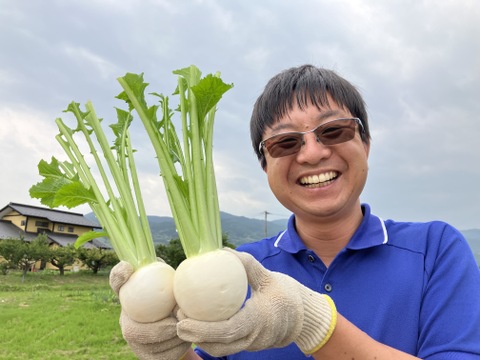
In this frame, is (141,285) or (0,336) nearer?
(141,285)

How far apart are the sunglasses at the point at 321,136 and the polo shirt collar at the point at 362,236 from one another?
52cm

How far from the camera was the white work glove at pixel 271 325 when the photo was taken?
5.54 feet

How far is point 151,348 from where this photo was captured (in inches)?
75.2

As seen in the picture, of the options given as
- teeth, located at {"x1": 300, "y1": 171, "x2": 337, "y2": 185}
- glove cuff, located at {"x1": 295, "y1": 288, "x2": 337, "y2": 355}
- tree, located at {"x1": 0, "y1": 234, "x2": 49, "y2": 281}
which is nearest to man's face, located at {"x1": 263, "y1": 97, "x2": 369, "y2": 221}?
teeth, located at {"x1": 300, "y1": 171, "x2": 337, "y2": 185}

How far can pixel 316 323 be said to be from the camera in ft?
5.59

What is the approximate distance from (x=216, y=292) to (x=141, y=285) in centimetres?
40

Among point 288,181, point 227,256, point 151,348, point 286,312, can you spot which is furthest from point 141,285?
point 288,181

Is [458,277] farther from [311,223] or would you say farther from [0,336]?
[0,336]

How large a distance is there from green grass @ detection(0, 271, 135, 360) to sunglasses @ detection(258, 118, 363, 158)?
34.3ft

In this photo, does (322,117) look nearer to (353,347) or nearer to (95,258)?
(353,347)

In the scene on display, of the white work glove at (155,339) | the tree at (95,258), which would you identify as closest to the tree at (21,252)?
the tree at (95,258)

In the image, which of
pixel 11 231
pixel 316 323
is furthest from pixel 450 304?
pixel 11 231

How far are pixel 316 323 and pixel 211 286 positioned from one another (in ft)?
1.58

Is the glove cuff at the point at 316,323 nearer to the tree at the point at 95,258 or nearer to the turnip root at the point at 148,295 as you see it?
the turnip root at the point at 148,295
